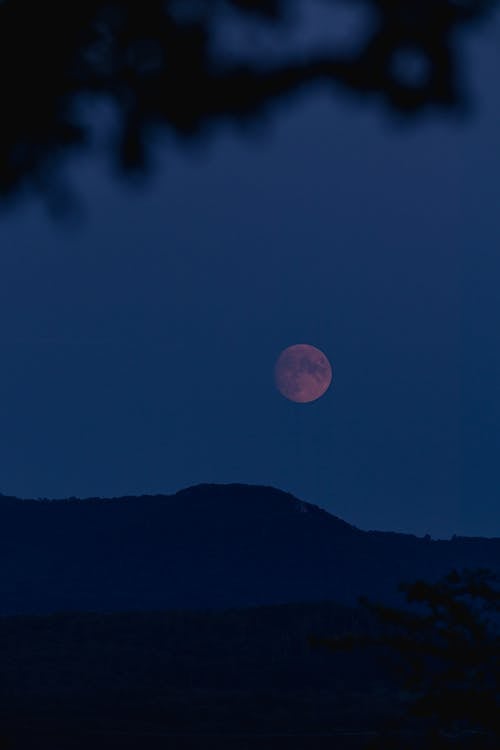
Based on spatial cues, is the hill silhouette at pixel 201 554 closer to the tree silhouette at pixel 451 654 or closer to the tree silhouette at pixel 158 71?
the tree silhouette at pixel 451 654

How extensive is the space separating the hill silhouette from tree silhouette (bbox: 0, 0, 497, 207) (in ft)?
211

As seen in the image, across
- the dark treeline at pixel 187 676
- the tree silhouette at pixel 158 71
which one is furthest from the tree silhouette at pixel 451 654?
the dark treeline at pixel 187 676

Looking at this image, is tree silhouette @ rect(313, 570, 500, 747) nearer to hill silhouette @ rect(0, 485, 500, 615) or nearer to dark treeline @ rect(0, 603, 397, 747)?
dark treeline @ rect(0, 603, 397, 747)

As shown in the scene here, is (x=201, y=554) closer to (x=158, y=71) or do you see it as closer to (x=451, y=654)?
(x=451, y=654)

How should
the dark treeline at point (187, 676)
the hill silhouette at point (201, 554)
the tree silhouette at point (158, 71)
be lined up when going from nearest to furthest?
the tree silhouette at point (158, 71), the dark treeline at point (187, 676), the hill silhouette at point (201, 554)

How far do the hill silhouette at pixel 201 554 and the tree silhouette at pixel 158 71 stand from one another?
64.4 metres

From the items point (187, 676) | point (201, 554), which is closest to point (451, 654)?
point (187, 676)

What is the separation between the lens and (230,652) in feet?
148

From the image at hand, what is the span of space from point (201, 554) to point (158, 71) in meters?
71.9

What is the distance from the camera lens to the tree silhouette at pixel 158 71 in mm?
2855

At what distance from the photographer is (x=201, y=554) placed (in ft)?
242

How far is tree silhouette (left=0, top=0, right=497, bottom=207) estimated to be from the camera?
2855mm

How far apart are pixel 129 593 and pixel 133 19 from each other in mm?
68523

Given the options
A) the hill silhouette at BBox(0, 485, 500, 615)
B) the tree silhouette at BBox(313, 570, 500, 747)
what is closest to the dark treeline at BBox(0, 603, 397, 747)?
the hill silhouette at BBox(0, 485, 500, 615)
